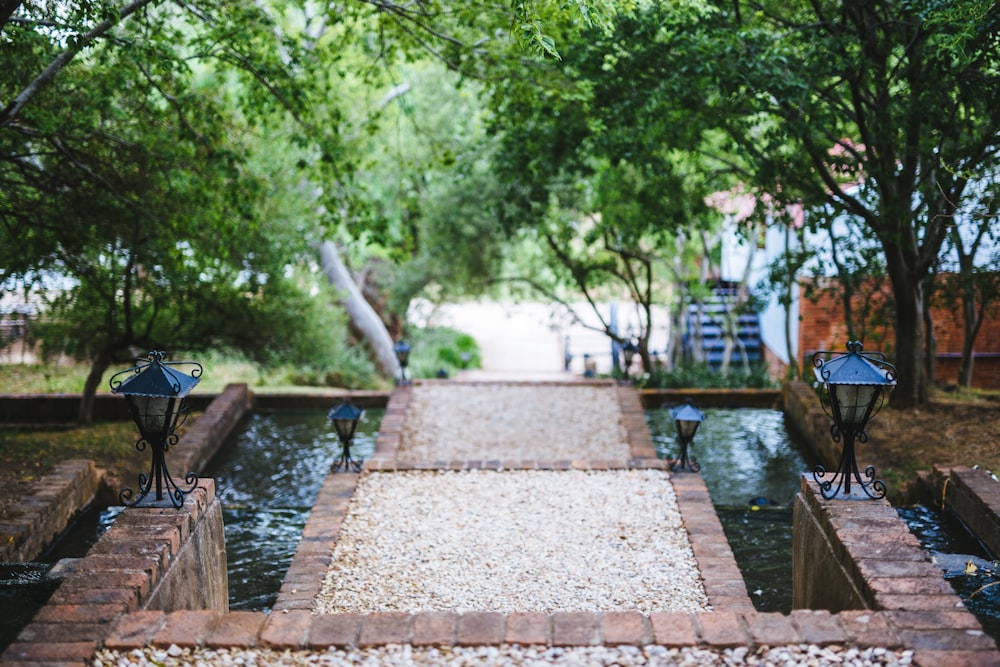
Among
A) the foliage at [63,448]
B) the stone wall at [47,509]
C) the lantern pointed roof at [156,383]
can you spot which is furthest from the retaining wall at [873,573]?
the foliage at [63,448]

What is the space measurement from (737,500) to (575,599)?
10.6 ft

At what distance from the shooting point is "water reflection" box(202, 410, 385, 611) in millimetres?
6469

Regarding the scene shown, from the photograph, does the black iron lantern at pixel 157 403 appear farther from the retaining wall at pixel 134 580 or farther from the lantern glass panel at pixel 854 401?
the lantern glass panel at pixel 854 401

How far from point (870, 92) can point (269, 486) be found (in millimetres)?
6758

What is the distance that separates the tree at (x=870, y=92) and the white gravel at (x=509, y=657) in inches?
167

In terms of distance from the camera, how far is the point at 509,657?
12.6ft

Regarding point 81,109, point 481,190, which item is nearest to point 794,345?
point 481,190

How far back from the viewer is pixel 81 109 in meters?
8.00

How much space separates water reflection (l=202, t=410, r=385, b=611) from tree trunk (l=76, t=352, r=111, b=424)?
66.4 inches

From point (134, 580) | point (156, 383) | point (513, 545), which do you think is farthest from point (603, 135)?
point (134, 580)

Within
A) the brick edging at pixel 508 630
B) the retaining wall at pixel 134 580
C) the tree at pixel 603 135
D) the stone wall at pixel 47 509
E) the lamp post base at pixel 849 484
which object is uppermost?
the tree at pixel 603 135

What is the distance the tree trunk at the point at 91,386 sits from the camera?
10.3 metres

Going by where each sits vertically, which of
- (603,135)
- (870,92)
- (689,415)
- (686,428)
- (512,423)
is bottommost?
(512,423)

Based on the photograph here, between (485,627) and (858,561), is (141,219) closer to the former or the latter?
(485,627)
